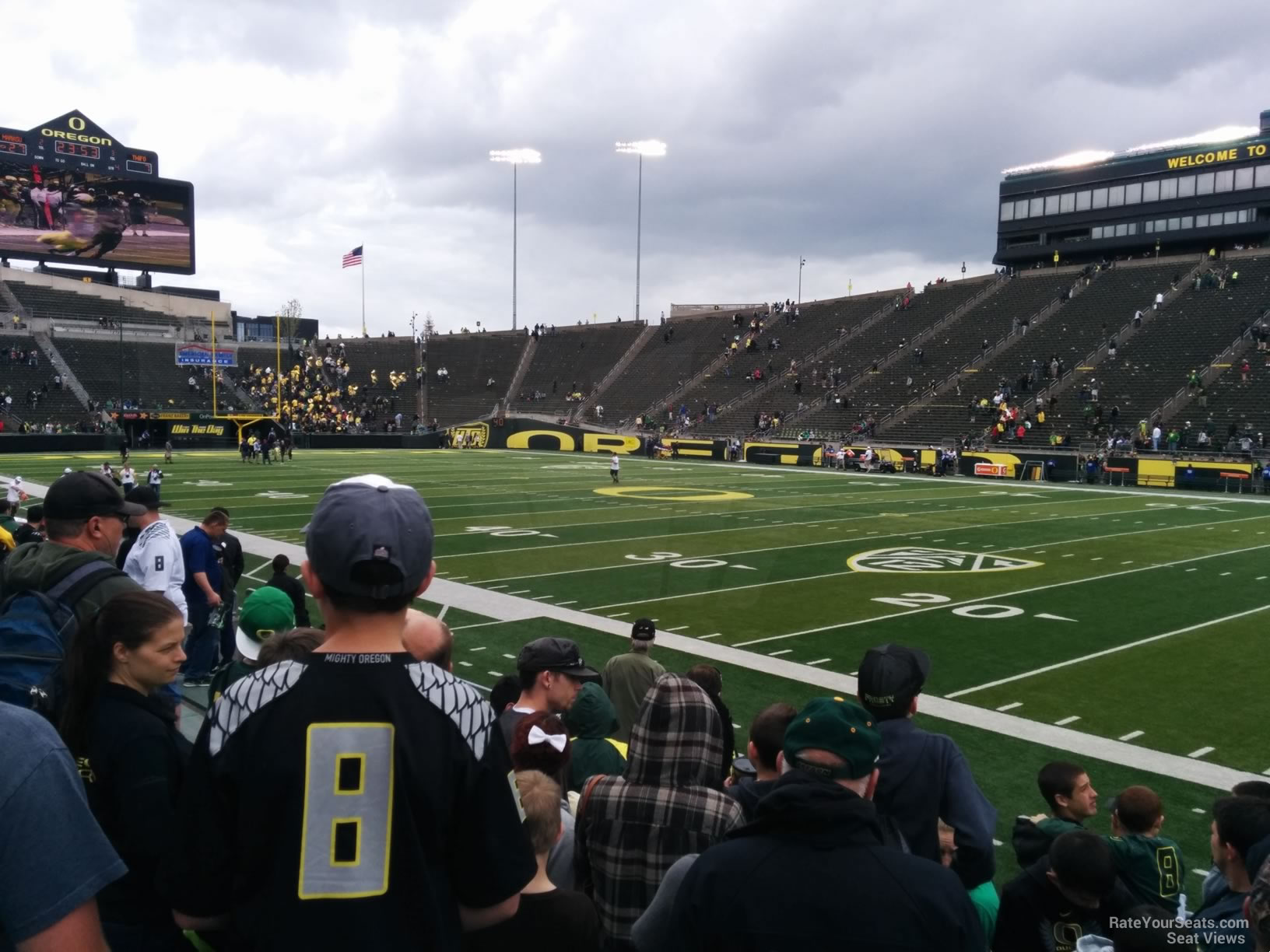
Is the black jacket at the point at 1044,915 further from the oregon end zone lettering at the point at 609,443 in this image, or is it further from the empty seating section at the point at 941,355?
the oregon end zone lettering at the point at 609,443

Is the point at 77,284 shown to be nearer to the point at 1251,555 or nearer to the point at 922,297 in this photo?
the point at 922,297

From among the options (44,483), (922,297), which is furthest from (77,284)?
(922,297)

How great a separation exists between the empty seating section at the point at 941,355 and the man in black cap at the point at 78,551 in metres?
46.3

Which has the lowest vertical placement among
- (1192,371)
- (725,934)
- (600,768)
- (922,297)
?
(600,768)

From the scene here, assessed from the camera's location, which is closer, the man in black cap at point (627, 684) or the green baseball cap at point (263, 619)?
the green baseball cap at point (263, 619)

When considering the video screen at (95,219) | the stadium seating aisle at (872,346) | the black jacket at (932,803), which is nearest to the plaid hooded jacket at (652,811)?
the black jacket at (932,803)

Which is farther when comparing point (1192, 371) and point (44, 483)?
point (1192, 371)

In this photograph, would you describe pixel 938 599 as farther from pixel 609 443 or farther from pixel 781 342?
pixel 781 342

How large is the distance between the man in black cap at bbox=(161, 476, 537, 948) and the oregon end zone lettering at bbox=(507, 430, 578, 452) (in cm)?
5295

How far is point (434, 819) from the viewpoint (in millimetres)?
1789

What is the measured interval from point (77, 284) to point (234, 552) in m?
67.4

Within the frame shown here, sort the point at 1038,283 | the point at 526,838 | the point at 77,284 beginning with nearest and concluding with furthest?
1. the point at 526,838
2. the point at 1038,283
3. the point at 77,284

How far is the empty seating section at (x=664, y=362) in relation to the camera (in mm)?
61875

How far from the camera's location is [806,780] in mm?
2186
